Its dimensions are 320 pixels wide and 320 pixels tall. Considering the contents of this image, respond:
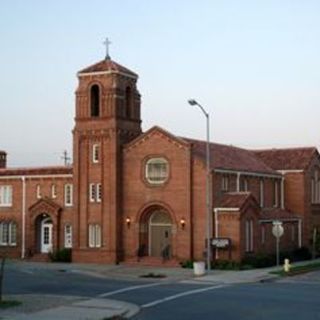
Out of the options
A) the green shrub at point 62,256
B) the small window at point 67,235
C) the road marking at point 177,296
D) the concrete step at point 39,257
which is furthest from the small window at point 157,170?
the road marking at point 177,296

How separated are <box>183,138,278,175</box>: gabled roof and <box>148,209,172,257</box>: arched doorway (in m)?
4.94

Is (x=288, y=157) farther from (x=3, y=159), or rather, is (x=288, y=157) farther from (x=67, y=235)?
(x=3, y=159)

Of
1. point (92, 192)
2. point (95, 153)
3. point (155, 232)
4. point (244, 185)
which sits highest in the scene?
point (95, 153)

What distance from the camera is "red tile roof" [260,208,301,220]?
56.6m

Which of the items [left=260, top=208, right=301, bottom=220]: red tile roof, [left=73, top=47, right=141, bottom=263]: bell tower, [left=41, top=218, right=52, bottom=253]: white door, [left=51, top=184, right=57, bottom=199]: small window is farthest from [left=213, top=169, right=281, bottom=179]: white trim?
[left=41, top=218, right=52, bottom=253]: white door

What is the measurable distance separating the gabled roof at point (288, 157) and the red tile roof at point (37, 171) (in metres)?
16.7

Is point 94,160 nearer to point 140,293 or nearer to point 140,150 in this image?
point 140,150

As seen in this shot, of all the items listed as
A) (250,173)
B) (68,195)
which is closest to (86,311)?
(250,173)

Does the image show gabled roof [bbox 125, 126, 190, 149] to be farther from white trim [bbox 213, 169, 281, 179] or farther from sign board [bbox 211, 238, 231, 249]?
sign board [bbox 211, 238, 231, 249]

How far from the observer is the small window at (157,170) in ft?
176

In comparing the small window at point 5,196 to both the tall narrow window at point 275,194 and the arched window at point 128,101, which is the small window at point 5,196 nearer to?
the arched window at point 128,101

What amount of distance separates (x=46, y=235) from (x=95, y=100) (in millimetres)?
11548

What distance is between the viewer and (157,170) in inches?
2131

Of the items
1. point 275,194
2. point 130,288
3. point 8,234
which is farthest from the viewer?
point 275,194
